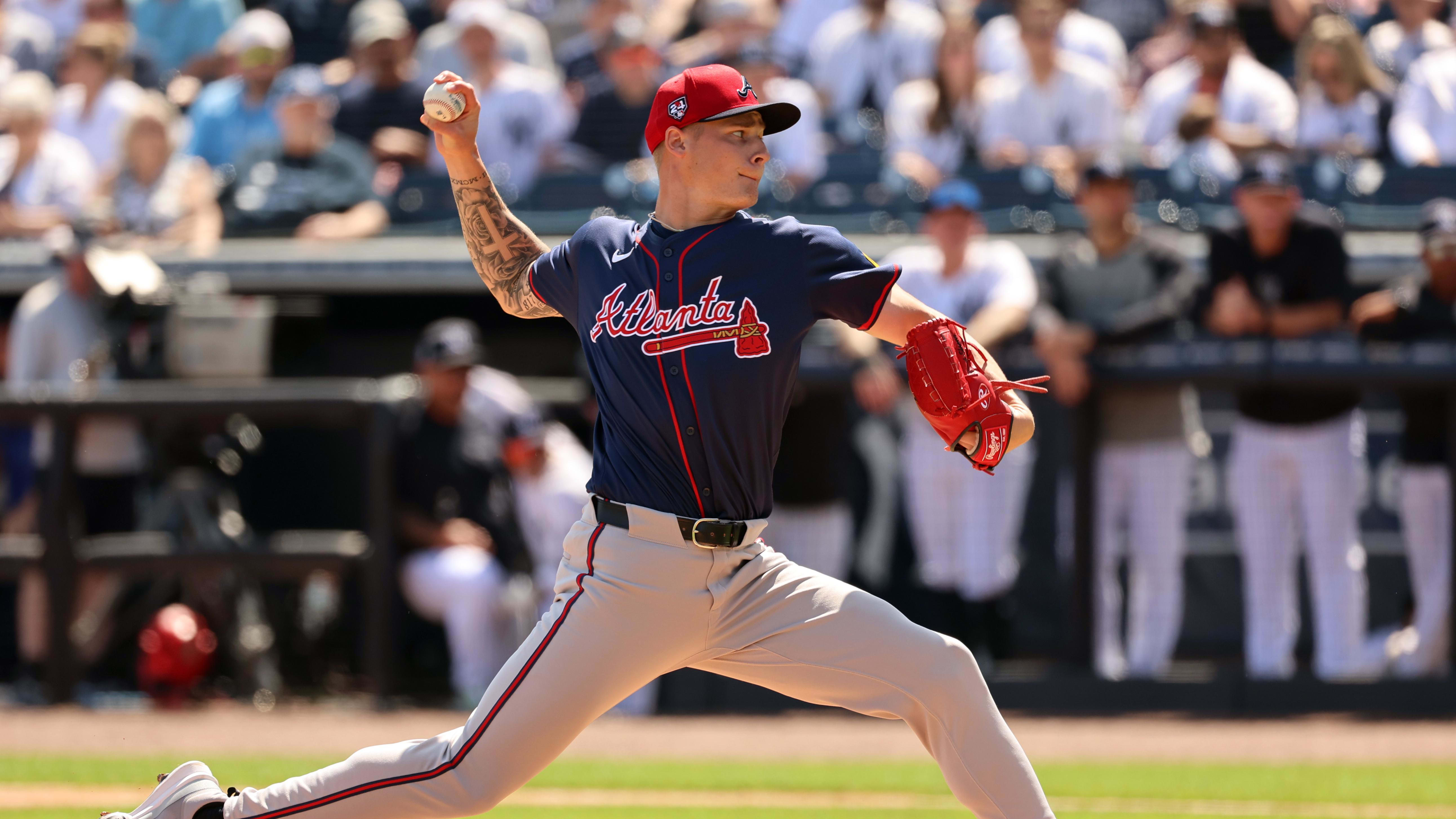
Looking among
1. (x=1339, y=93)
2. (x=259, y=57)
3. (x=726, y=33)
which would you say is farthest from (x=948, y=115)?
(x=259, y=57)

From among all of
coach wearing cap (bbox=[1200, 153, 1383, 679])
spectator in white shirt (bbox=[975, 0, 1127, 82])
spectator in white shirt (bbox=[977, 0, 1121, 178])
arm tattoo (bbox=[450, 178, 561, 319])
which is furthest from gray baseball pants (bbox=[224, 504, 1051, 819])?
spectator in white shirt (bbox=[975, 0, 1127, 82])

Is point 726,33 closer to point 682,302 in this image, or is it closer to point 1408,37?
point 1408,37

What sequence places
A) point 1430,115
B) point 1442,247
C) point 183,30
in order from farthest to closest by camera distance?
point 183,30
point 1430,115
point 1442,247

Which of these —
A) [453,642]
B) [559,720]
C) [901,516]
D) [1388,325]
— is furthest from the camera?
[901,516]

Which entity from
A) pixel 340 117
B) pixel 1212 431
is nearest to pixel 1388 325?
pixel 1212 431

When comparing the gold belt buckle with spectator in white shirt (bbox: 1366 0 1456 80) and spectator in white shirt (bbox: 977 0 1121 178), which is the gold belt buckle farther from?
spectator in white shirt (bbox: 1366 0 1456 80)

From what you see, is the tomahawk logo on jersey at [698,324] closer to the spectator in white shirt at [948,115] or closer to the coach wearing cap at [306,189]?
the spectator in white shirt at [948,115]

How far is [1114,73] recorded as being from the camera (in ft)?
29.7

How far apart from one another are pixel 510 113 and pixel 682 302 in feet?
20.8

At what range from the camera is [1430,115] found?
819cm

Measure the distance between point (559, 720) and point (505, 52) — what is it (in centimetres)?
740

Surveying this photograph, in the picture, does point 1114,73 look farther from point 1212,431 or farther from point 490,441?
point 490,441

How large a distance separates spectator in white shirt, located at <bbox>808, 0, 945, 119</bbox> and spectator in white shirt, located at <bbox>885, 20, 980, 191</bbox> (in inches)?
23.1

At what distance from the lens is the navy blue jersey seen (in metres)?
3.15
